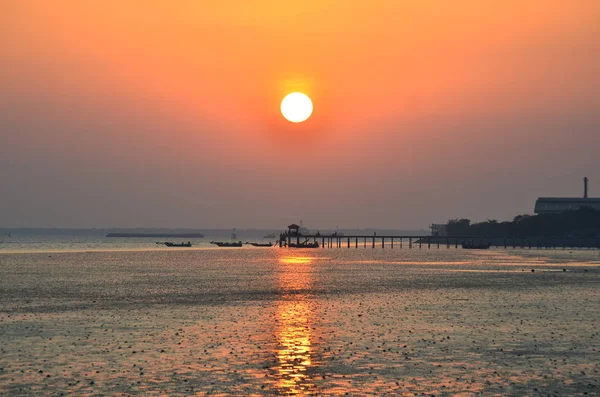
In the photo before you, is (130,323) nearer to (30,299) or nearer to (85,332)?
(85,332)

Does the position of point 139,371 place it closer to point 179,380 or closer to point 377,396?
point 179,380

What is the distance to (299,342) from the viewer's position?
137 ft

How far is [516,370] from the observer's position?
33906mm

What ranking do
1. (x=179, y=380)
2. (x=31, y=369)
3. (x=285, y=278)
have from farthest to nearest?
(x=285, y=278) → (x=31, y=369) → (x=179, y=380)

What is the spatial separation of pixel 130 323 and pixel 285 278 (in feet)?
173

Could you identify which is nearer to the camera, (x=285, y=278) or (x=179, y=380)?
(x=179, y=380)

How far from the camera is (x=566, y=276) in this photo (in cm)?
10475

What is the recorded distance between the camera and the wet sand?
30.9 metres

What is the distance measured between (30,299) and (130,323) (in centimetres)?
2117

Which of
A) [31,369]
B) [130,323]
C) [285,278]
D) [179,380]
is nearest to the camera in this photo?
[179,380]

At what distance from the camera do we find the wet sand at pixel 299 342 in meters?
30.9

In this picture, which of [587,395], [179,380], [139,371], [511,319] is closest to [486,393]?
[587,395]

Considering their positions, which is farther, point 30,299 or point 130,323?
point 30,299

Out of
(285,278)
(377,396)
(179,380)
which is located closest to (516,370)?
(377,396)
